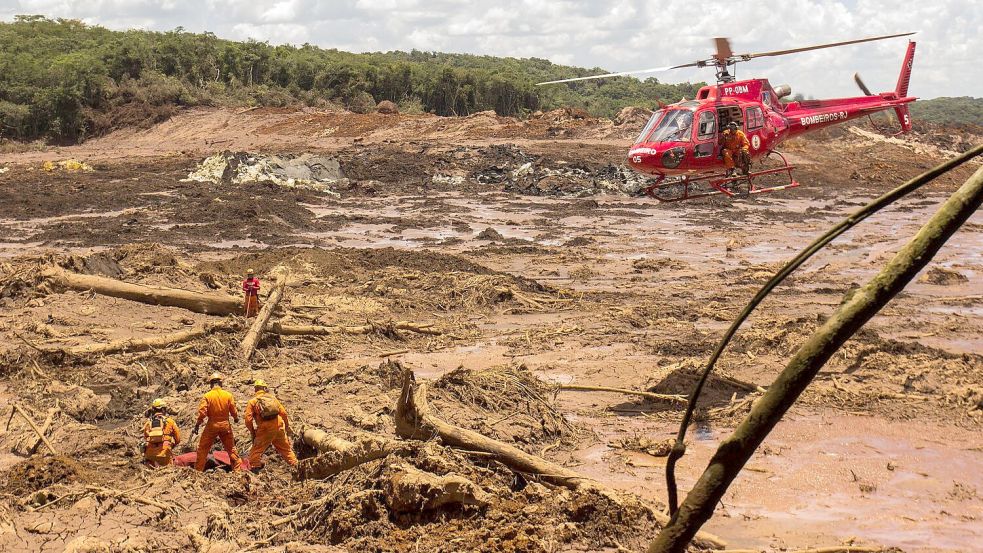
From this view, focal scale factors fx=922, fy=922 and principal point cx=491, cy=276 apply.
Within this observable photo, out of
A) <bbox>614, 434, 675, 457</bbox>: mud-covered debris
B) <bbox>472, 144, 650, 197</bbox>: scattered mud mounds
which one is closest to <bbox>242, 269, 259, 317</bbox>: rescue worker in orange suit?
<bbox>614, 434, 675, 457</bbox>: mud-covered debris

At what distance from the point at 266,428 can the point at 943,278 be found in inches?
618

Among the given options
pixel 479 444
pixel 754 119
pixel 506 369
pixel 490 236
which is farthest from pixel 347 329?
pixel 490 236

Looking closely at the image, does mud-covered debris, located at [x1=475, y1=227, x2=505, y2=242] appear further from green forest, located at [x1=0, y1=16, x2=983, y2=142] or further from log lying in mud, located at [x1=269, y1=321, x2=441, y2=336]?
green forest, located at [x1=0, y1=16, x2=983, y2=142]

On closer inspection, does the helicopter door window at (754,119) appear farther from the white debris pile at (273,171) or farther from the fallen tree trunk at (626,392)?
the white debris pile at (273,171)

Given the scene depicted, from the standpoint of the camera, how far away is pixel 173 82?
56125mm

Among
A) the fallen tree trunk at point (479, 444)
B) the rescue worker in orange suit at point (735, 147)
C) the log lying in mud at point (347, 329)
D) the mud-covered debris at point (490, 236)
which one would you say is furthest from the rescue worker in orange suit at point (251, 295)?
the mud-covered debris at point (490, 236)

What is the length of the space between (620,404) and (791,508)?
10.8ft

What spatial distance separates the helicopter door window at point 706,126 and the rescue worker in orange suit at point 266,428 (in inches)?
405

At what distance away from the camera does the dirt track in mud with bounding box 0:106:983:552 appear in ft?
23.5

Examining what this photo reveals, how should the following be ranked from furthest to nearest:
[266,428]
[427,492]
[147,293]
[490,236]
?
[490,236] < [147,293] < [266,428] < [427,492]

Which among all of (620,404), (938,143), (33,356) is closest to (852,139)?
(938,143)

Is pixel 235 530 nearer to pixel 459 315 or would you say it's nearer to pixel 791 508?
pixel 791 508

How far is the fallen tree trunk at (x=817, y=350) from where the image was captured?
140 cm

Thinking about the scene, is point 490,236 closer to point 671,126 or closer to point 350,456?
point 671,126
